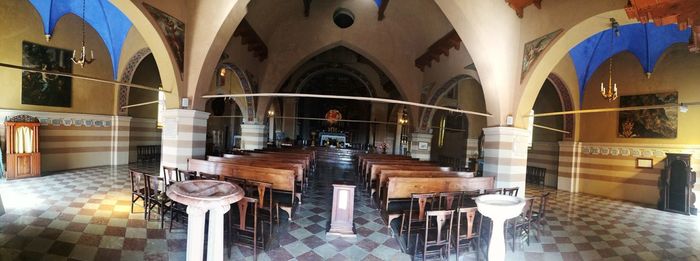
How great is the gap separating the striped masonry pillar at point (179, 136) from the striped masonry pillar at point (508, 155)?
7129mm

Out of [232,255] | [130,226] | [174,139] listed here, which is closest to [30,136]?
[174,139]

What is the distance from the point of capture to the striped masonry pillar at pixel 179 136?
21.3 feet

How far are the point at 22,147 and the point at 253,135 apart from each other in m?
6.58

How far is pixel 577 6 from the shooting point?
500 centimetres

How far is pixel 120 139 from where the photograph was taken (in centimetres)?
1053

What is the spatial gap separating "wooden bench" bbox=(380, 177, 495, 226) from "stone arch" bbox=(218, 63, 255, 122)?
7.64m

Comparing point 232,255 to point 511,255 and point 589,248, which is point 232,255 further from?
point 589,248

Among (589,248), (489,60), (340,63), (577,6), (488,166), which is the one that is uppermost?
(340,63)

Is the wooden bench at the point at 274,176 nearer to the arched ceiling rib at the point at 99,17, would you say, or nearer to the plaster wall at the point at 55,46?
the plaster wall at the point at 55,46

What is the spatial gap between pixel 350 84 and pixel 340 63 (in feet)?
11.7

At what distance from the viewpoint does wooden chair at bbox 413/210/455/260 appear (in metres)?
3.51

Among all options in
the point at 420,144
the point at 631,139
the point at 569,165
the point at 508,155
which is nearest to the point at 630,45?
the point at 631,139

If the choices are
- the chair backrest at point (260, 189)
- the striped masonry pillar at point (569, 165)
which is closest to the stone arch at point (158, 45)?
the chair backrest at point (260, 189)

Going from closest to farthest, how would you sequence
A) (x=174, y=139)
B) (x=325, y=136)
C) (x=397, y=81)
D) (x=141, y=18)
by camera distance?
(x=141, y=18) → (x=174, y=139) → (x=397, y=81) → (x=325, y=136)
